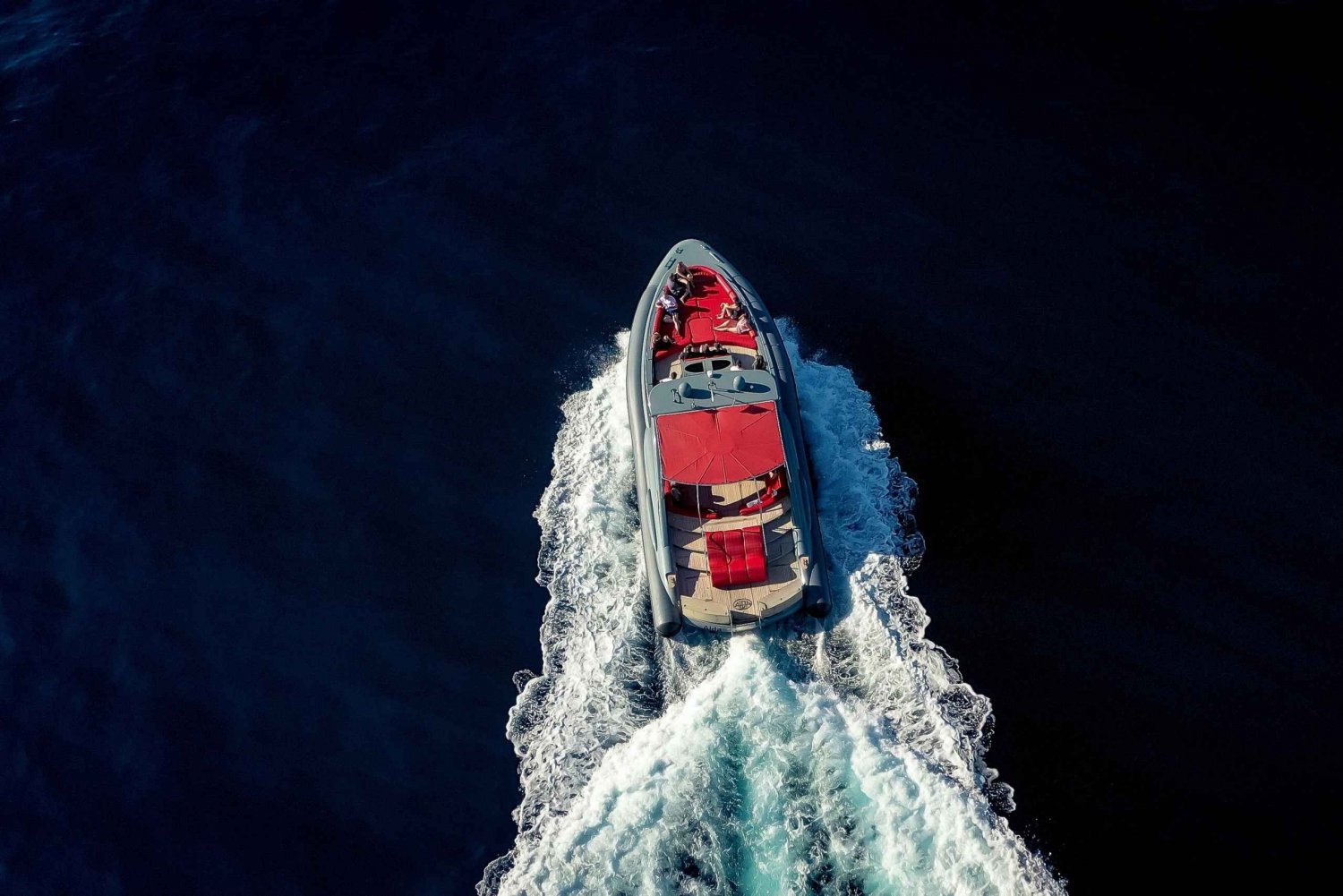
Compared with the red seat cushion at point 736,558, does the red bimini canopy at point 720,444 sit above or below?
above

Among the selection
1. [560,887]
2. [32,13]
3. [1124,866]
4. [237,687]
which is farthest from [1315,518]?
[32,13]

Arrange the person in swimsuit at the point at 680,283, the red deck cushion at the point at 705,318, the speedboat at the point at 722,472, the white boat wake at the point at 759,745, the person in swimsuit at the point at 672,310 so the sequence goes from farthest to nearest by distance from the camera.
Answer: the person in swimsuit at the point at 680,283 → the person in swimsuit at the point at 672,310 → the red deck cushion at the point at 705,318 → the speedboat at the point at 722,472 → the white boat wake at the point at 759,745

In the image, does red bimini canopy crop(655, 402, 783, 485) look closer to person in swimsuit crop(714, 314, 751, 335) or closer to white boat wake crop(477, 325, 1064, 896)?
white boat wake crop(477, 325, 1064, 896)

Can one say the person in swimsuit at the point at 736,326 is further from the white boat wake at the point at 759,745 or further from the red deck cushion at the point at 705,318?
the white boat wake at the point at 759,745

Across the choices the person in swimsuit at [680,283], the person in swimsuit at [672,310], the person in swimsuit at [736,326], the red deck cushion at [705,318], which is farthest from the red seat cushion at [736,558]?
the person in swimsuit at [680,283]

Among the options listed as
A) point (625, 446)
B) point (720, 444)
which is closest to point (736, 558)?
point (720, 444)

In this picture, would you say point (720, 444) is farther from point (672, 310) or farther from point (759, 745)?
point (759, 745)

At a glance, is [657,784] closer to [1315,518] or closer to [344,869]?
[344,869]

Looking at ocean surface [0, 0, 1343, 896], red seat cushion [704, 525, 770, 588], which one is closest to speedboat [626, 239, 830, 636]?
red seat cushion [704, 525, 770, 588]
